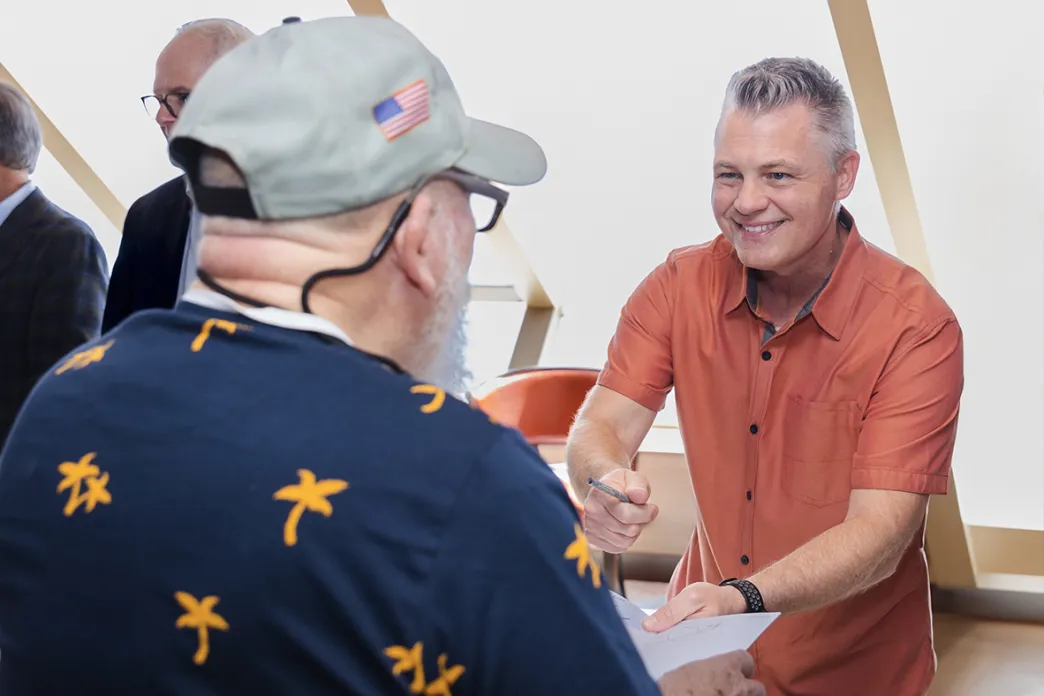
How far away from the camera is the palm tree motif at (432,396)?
938 millimetres

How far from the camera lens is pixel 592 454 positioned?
2135mm

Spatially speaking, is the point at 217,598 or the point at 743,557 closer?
the point at 217,598

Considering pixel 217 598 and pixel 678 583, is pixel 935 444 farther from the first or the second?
pixel 217 598

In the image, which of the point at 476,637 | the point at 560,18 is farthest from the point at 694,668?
the point at 560,18

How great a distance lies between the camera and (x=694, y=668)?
1469 millimetres

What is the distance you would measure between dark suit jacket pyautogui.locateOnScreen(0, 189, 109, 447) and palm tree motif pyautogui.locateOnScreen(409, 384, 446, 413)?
2.20m

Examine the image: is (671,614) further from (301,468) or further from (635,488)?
(301,468)

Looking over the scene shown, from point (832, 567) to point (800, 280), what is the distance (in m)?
0.59

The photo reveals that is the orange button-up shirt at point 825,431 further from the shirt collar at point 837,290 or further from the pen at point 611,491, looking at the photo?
the pen at point 611,491

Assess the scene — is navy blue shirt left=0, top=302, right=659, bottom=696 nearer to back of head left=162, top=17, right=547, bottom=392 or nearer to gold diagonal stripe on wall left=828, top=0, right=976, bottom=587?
back of head left=162, top=17, right=547, bottom=392

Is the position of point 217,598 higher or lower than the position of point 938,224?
higher

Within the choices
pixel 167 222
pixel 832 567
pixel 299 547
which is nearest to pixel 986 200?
pixel 832 567

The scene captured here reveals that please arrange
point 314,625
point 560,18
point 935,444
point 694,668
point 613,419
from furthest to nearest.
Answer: point 560,18 → point 613,419 → point 935,444 → point 694,668 → point 314,625

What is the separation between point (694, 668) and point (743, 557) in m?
0.69
